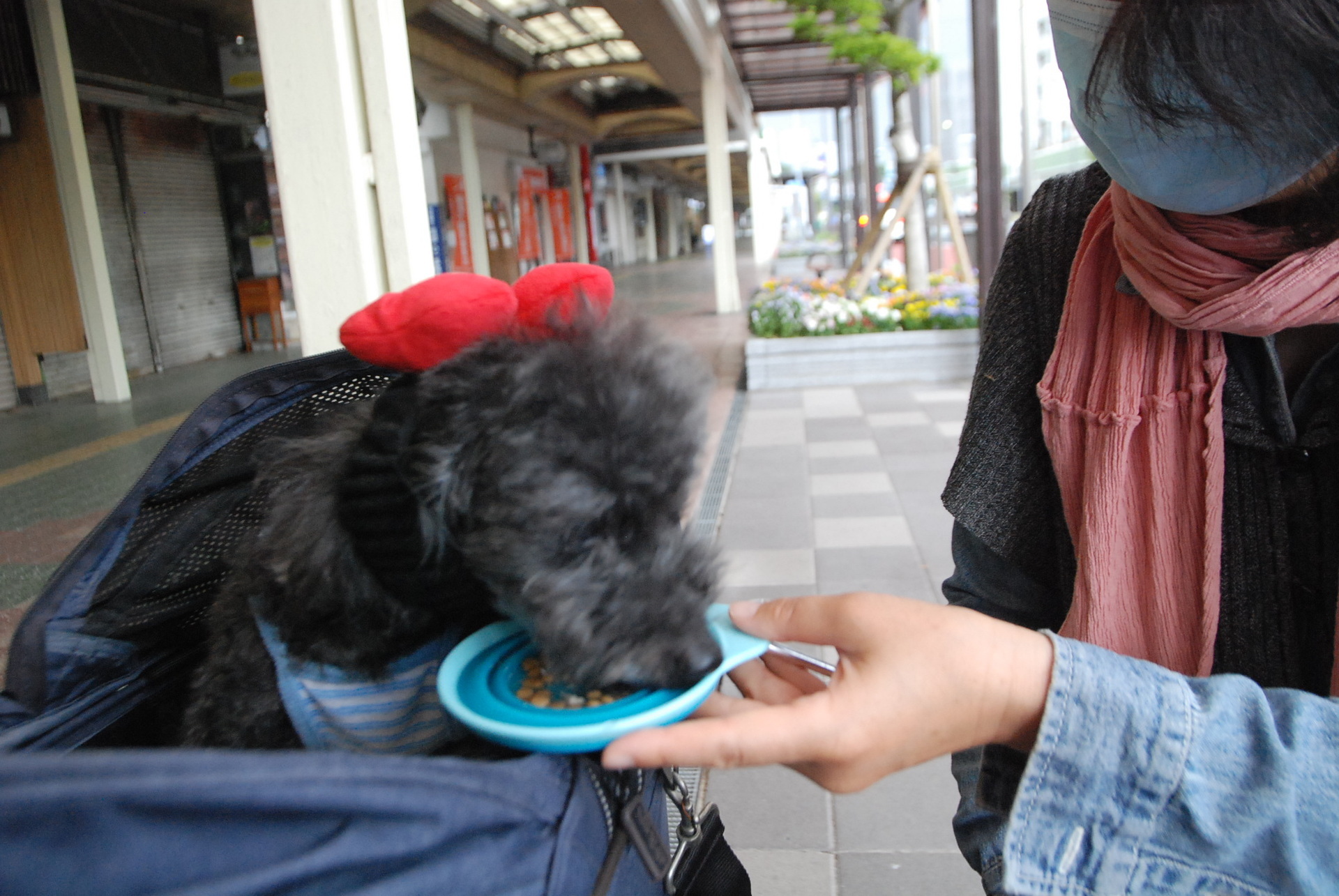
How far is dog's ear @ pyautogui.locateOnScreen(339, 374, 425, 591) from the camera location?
846mm

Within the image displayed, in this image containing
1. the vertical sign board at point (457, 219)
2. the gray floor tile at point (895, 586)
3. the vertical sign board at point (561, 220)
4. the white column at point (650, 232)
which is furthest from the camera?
the white column at point (650, 232)

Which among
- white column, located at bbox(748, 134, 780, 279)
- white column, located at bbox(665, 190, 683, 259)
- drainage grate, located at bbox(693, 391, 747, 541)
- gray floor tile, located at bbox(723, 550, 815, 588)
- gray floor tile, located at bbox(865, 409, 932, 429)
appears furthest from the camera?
white column, located at bbox(665, 190, 683, 259)

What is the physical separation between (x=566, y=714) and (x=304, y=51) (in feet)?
6.37

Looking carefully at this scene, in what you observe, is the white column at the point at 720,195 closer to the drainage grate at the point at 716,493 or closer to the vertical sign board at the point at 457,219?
the vertical sign board at the point at 457,219

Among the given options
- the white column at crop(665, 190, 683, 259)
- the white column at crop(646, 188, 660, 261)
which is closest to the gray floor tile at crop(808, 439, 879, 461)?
the white column at crop(646, 188, 660, 261)

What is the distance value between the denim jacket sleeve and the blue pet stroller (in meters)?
0.35

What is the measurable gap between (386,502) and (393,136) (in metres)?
1.61

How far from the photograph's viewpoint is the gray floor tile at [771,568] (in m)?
Result: 3.44

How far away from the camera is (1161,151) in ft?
2.75

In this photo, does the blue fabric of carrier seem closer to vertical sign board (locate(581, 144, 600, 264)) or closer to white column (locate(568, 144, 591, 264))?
white column (locate(568, 144, 591, 264))

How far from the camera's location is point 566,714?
0.74 metres

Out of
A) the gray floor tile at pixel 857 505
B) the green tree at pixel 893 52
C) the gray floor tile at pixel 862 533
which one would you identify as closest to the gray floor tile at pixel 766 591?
the gray floor tile at pixel 862 533

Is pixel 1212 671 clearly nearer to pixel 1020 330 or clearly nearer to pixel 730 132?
pixel 1020 330

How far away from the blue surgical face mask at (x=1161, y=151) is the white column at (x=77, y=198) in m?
7.57
